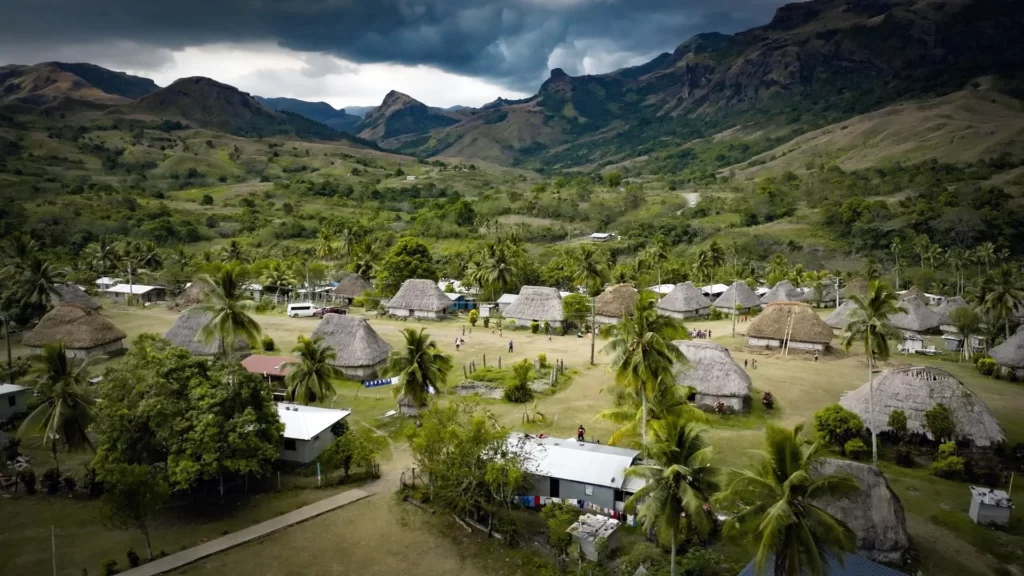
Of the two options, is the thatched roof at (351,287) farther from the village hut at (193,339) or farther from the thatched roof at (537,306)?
the village hut at (193,339)

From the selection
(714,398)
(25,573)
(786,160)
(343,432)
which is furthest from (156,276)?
(786,160)

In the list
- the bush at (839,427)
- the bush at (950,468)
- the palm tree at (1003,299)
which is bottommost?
the bush at (950,468)

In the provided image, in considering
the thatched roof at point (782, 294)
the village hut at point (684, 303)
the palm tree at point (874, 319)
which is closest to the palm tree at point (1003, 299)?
the thatched roof at point (782, 294)

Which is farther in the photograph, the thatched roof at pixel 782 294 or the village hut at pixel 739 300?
the thatched roof at pixel 782 294

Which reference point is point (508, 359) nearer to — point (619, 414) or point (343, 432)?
point (343, 432)

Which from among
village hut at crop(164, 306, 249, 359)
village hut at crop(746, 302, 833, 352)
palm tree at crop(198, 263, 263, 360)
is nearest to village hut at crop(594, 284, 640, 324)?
village hut at crop(746, 302, 833, 352)

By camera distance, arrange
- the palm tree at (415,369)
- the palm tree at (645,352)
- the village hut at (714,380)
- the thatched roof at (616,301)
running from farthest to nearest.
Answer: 1. the thatched roof at (616,301)
2. the village hut at (714,380)
3. the palm tree at (415,369)
4. the palm tree at (645,352)
